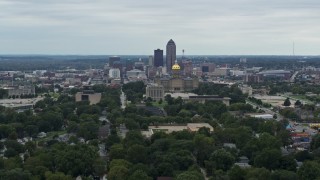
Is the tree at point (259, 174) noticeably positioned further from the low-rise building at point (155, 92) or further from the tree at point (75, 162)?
the low-rise building at point (155, 92)

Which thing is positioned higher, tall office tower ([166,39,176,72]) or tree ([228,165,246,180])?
tall office tower ([166,39,176,72])

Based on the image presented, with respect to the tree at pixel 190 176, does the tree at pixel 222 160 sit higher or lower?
lower

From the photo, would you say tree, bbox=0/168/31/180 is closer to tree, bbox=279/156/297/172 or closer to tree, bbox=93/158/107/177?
tree, bbox=93/158/107/177

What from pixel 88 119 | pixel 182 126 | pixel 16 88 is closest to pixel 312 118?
pixel 182 126

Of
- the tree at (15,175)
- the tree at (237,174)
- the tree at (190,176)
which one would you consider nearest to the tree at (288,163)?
the tree at (237,174)

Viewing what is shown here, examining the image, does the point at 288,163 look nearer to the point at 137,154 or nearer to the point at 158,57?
the point at 137,154

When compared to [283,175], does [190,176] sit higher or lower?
higher

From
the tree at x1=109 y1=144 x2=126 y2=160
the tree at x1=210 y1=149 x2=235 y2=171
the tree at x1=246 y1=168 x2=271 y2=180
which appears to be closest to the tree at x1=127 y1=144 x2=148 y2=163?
the tree at x1=109 y1=144 x2=126 y2=160

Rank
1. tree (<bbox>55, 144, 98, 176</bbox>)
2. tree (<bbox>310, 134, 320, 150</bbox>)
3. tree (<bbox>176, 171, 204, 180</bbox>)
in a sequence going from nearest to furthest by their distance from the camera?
tree (<bbox>176, 171, 204, 180</bbox>)
tree (<bbox>55, 144, 98, 176</bbox>)
tree (<bbox>310, 134, 320, 150</bbox>)

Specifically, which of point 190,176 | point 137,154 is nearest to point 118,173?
point 190,176

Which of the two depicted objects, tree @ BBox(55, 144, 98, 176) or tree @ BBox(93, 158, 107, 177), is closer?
tree @ BBox(55, 144, 98, 176)

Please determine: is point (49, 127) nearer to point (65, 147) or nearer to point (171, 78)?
point (65, 147)

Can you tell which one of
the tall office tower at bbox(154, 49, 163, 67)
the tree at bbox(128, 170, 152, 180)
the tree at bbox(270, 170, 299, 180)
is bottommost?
the tree at bbox(270, 170, 299, 180)
